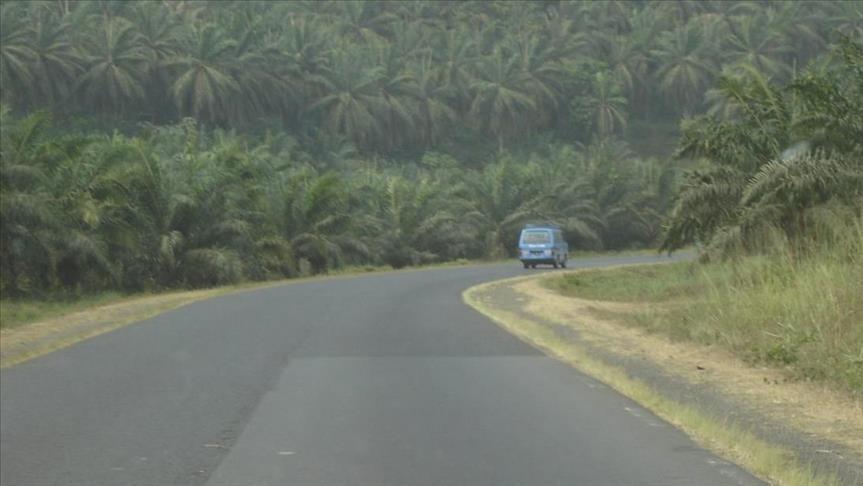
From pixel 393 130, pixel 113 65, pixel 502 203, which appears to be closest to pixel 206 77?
pixel 113 65

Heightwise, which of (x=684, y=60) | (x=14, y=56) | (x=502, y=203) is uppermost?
(x=14, y=56)

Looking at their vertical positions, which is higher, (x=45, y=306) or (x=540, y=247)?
(x=45, y=306)

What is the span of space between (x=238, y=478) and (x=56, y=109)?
76732 mm

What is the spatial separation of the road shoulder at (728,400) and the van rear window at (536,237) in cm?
3151

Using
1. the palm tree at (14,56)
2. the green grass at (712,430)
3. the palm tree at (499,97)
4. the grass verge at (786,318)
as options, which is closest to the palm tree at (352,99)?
the palm tree at (499,97)

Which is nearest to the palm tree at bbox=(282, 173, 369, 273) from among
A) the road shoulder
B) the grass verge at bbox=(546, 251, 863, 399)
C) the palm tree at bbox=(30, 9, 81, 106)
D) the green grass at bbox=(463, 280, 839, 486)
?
the grass verge at bbox=(546, 251, 863, 399)

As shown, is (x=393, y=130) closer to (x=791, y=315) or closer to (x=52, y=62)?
(x=52, y=62)

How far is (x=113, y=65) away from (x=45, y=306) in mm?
53129

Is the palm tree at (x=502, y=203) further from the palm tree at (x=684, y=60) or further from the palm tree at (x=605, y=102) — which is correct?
the palm tree at (x=684, y=60)

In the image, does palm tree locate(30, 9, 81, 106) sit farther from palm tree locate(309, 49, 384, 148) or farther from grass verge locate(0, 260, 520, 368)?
grass verge locate(0, 260, 520, 368)

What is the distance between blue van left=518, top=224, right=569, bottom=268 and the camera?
54.5 meters

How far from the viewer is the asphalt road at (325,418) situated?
31.0ft

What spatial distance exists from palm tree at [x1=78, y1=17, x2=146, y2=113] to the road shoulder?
61909mm

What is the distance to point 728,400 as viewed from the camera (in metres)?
13.3
